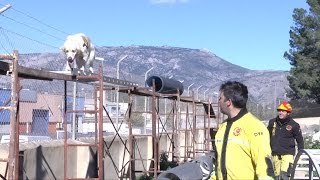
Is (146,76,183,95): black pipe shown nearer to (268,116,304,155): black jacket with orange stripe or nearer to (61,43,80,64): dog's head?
(61,43,80,64): dog's head

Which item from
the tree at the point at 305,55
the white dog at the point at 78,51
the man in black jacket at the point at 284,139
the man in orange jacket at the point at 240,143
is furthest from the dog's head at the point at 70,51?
the tree at the point at 305,55

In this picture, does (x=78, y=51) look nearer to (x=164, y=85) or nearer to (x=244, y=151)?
(x=164, y=85)

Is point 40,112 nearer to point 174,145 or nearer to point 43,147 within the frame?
point 43,147

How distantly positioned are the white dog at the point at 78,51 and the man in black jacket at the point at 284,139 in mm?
3280

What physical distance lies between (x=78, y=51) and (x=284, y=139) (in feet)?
11.9

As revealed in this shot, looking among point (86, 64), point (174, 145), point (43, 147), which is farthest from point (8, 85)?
point (174, 145)

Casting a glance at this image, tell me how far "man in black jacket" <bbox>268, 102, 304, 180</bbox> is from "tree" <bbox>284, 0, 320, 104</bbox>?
37834mm

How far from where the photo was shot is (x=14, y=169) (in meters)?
6.75

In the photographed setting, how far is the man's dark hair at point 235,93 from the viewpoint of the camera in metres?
4.77

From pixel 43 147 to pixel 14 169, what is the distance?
2509 mm

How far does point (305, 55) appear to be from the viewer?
160 feet

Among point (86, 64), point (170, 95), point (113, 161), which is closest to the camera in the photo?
point (86, 64)

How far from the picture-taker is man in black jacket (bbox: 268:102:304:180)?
9.49m

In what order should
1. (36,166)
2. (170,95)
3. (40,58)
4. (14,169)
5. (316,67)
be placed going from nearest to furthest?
(14,169)
(36,166)
(40,58)
(170,95)
(316,67)
